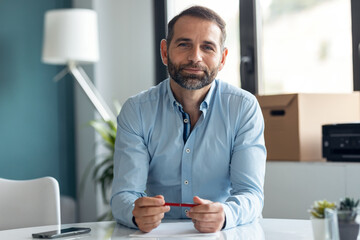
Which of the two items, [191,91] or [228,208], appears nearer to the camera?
[228,208]

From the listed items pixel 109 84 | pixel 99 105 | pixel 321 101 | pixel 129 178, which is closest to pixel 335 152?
pixel 321 101

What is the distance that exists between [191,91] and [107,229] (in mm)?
600

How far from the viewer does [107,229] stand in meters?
1.62

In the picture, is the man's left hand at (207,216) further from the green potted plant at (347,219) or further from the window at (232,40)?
the window at (232,40)

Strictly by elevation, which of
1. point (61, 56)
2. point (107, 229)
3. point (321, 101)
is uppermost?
point (61, 56)

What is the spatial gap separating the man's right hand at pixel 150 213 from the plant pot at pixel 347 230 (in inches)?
19.9

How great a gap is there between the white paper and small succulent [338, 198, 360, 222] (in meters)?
0.38

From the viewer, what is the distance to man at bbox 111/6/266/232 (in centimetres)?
182

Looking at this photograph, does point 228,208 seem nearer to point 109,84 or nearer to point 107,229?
point 107,229

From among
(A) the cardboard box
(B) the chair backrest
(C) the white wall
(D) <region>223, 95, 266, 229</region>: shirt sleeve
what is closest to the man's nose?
(D) <region>223, 95, 266, 229</region>: shirt sleeve

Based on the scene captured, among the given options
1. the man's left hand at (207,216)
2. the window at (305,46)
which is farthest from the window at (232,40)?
the man's left hand at (207,216)

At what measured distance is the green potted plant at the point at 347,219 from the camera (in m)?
1.18

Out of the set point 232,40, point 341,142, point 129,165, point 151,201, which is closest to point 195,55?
point 129,165

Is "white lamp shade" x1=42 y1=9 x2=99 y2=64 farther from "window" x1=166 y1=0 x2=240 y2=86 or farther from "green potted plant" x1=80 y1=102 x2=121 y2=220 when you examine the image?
"window" x1=166 y1=0 x2=240 y2=86
